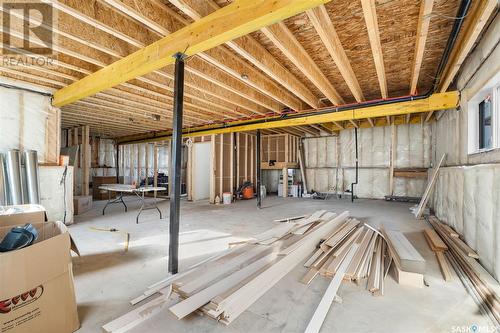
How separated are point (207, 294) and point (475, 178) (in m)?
3.53

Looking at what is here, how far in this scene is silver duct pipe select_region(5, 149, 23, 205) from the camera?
383 centimetres

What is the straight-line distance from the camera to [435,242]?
10.8 feet

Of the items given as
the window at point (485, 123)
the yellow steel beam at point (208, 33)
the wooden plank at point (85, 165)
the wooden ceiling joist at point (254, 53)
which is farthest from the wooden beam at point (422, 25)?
the wooden plank at point (85, 165)

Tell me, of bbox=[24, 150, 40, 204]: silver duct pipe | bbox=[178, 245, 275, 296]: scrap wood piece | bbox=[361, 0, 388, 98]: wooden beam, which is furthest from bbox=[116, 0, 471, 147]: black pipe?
bbox=[24, 150, 40, 204]: silver duct pipe

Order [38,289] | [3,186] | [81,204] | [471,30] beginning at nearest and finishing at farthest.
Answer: [38,289] → [471,30] → [3,186] → [81,204]

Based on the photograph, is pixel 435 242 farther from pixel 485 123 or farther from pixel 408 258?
pixel 485 123

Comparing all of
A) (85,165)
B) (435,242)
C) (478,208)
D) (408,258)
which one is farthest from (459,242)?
(85,165)

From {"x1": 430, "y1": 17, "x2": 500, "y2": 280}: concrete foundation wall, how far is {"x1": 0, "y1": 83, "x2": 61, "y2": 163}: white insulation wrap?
694cm

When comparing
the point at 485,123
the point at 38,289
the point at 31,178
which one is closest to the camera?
the point at 38,289

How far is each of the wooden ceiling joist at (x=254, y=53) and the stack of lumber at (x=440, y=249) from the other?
10.8 feet

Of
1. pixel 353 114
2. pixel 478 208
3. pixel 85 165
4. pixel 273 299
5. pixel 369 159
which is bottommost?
pixel 273 299

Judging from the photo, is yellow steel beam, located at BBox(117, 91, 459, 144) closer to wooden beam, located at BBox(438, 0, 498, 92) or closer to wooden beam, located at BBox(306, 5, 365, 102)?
wooden beam, located at BBox(438, 0, 498, 92)

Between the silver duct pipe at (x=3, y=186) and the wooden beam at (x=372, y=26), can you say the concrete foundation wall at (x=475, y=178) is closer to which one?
the wooden beam at (x=372, y=26)

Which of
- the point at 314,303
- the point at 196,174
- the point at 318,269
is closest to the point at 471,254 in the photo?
the point at 318,269
